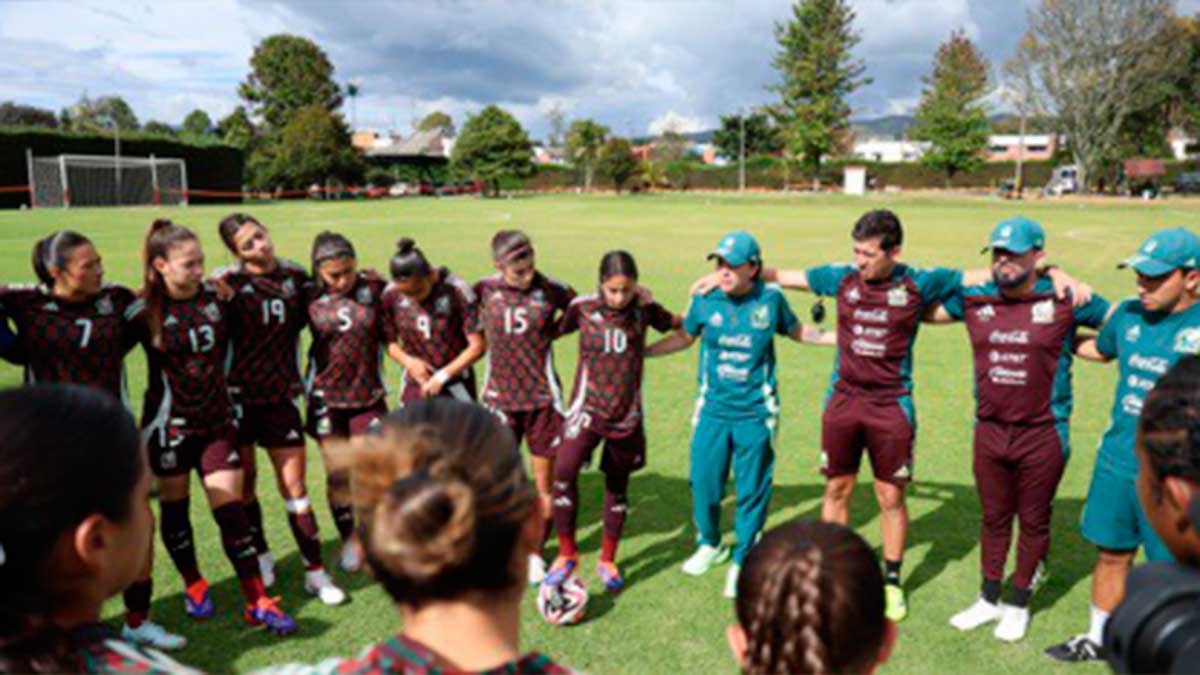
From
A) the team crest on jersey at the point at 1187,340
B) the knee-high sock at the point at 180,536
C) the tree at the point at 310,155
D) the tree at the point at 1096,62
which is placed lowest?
the knee-high sock at the point at 180,536

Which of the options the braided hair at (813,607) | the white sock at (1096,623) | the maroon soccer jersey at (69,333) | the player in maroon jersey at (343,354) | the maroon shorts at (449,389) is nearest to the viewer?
the braided hair at (813,607)

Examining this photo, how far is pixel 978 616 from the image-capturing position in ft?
15.8

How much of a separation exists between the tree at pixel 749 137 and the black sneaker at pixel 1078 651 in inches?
3626

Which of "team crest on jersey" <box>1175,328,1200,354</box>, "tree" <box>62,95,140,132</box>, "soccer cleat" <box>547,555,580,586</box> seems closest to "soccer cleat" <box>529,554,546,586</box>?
"soccer cleat" <box>547,555,580,586</box>

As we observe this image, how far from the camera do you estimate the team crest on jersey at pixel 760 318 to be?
210 inches

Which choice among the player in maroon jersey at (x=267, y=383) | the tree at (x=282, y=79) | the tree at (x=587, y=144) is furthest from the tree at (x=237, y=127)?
the player in maroon jersey at (x=267, y=383)

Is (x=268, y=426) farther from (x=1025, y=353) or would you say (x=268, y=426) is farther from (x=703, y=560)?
(x=1025, y=353)

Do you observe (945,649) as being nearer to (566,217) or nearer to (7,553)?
(7,553)

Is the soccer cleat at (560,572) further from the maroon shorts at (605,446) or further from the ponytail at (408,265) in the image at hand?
the ponytail at (408,265)

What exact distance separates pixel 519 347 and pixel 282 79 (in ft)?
284

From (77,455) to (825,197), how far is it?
6270 cm

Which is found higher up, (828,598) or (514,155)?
(514,155)

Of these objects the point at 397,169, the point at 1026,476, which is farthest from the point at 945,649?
the point at 397,169

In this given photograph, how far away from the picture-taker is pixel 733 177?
276 feet
